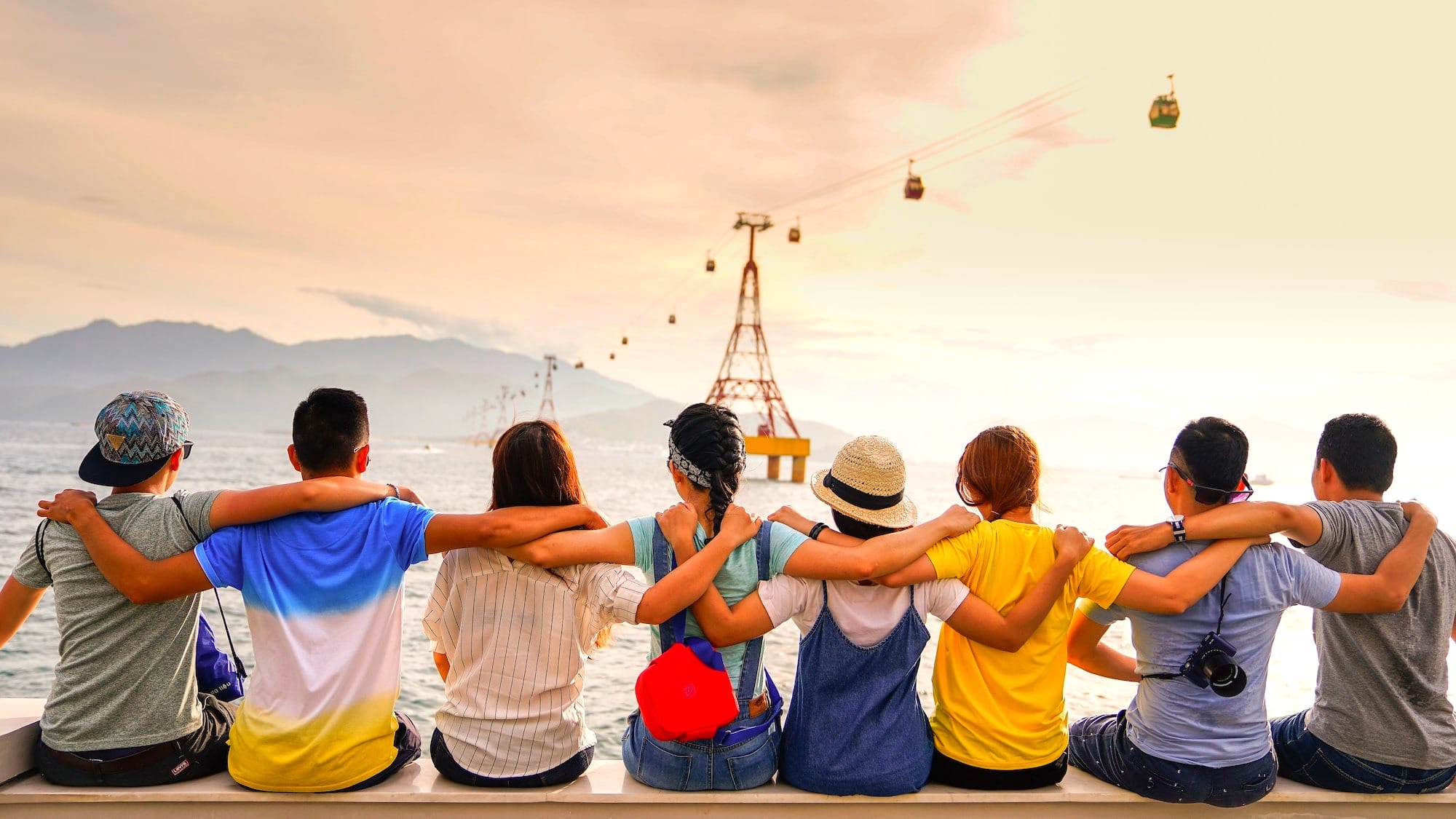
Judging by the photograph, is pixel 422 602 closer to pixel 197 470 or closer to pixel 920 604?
pixel 920 604

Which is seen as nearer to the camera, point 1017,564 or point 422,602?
point 1017,564

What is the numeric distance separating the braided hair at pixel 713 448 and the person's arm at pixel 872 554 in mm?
225

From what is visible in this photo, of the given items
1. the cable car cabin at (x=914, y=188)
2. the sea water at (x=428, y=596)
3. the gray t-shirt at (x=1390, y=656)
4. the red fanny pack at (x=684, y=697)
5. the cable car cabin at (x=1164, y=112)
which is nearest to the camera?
the red fanny pack at (x=684, y=697)

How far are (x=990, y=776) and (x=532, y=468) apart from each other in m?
1.40

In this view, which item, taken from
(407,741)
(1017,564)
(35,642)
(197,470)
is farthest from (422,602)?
(197,470)

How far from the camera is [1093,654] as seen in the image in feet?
8.45

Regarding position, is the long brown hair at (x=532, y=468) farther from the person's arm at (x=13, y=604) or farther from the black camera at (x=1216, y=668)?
the black camera at (x=1216, y=668)

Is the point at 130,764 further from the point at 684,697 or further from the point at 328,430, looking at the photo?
the point at 684,697

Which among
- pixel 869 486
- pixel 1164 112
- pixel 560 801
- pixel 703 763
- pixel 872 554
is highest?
pixel 1164 112

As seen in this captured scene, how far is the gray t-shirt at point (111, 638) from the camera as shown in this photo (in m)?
2.14

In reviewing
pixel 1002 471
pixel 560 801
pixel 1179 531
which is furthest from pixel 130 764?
pixel 1179 531

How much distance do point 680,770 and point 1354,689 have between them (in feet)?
6.00

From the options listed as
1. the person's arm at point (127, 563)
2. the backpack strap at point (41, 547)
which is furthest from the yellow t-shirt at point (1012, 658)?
the backpack strap at point (41, 547)

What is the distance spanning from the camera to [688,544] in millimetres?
2156
